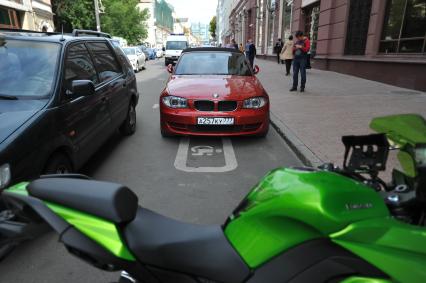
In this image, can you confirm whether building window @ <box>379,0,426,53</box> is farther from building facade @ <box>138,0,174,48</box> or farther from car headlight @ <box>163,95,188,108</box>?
building facade @ <box>138,0,174,48</box>

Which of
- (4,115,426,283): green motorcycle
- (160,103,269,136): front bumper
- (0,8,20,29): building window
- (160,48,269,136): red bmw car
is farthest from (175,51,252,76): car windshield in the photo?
(0,8,20,29): building window

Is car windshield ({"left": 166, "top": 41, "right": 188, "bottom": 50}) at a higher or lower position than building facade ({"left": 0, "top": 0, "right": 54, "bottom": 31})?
lower

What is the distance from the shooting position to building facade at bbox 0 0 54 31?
81.4 feet

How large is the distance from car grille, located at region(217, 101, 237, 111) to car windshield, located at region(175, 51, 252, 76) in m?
1.33

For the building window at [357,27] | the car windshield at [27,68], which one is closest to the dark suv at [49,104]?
the car windshield at [27,68]

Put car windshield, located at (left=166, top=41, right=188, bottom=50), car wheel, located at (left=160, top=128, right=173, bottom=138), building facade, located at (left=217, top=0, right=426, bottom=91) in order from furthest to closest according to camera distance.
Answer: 1. car windshield, located at (left=166, top=41, right=188, bottom=50)
2. building facade, located at (left=217, top=0, right=426, bottom=91)
3. car wheel, located at (left=160, top=128, right=173, bottom=138)

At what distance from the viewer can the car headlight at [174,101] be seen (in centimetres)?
570

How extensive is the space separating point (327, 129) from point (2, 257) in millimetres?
5350

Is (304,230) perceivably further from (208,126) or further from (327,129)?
(327,129)

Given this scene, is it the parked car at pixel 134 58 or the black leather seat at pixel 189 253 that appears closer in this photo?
the black leather seat at pixel 189 253

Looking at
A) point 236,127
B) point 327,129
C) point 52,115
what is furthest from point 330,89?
point 52,115

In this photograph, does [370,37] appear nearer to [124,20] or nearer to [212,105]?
[212,105]

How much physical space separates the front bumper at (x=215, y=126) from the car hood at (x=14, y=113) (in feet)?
8.26

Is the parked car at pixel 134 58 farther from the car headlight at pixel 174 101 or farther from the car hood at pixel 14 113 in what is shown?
the car hood at pixel 14 113
